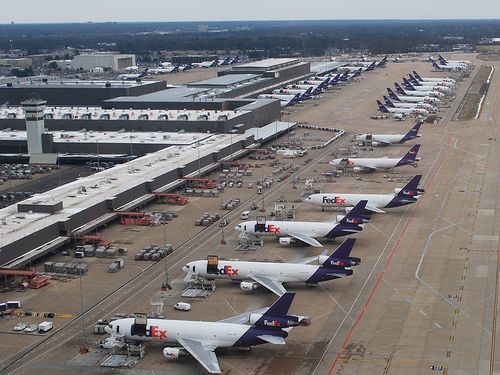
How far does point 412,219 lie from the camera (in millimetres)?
111375

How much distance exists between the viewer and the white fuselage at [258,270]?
267 ft

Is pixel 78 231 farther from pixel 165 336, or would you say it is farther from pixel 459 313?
pixel 459 313

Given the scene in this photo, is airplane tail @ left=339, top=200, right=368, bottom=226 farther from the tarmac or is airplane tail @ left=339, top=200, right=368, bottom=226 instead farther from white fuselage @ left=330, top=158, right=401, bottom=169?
white fuselage @ left=330, top=158, right=401, bottom=169

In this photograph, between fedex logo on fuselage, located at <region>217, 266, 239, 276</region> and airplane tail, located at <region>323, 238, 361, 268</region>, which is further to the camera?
fedex logo on fuselage, located at <region>217, 266, 239, 276</region>

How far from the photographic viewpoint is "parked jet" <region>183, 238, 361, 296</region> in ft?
266

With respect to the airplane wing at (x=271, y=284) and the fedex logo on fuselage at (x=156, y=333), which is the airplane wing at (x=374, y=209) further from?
the fedex logo on fuselage at (x=156, y=333)

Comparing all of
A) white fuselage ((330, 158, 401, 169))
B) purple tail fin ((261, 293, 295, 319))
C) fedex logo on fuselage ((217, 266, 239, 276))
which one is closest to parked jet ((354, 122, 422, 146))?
white fuselage ((330, 158, 401, 169))

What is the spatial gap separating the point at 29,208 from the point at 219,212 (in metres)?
28.8

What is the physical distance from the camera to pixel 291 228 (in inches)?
3925

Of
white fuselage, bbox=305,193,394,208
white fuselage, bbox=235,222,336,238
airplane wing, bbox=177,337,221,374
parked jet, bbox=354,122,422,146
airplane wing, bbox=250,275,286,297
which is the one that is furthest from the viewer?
parked jet, bbox=354,122,422,146

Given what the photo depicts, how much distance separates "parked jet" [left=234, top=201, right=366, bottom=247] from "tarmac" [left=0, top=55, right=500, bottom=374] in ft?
5.57

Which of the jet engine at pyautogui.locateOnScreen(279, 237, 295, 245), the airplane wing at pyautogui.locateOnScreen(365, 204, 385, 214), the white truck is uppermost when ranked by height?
the airplane wing at pyautogui.locateOnScreen(365, 204, 385, 214)

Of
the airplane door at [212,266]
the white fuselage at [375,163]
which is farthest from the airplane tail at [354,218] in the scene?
the white fuselage at [375,163]

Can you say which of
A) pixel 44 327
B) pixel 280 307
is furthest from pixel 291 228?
pixel 44 327
